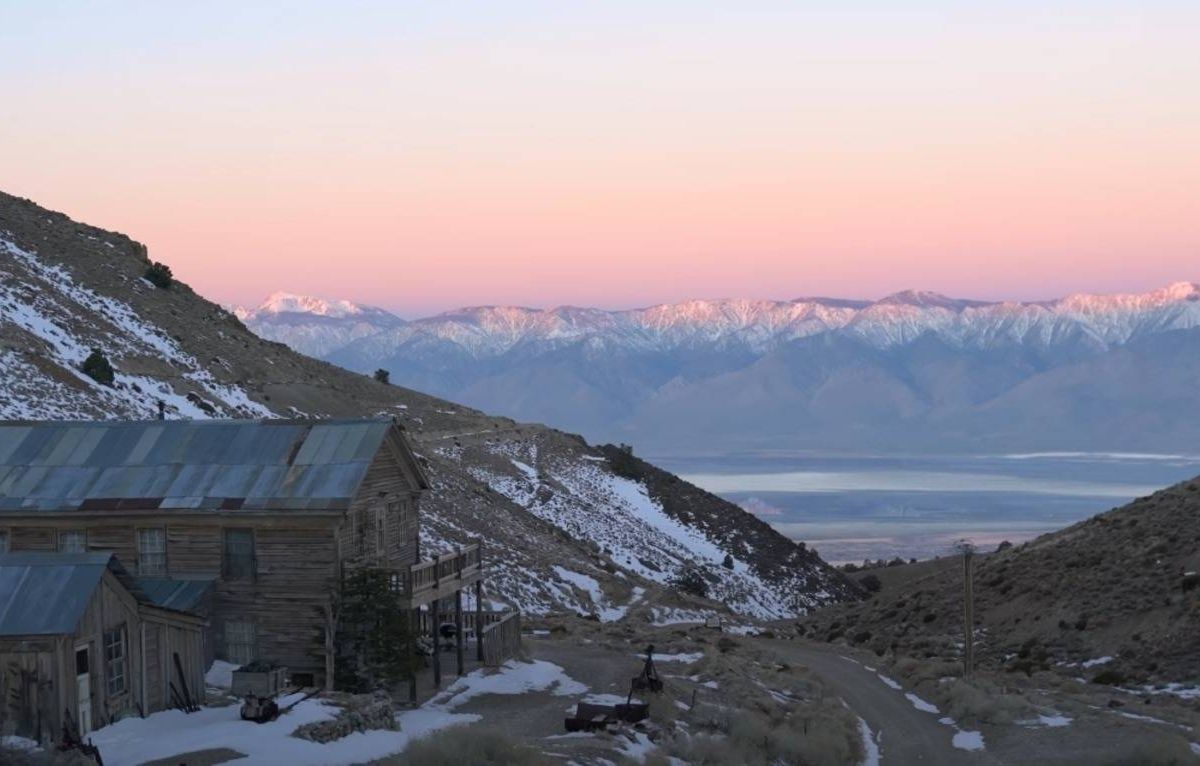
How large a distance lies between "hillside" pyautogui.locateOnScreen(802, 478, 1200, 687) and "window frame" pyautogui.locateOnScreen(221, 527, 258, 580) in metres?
25.7

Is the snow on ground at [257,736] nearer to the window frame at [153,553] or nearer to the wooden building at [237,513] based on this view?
the wooden building at [237,513]

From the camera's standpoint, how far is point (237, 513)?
3288cm

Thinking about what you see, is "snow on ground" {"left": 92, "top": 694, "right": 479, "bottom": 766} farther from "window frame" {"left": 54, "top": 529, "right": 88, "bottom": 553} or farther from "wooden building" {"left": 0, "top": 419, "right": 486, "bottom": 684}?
"window frame" {"left": 54, "top": 529, "right": 88, "bottom": 553}

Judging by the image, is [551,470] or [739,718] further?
[551,470]

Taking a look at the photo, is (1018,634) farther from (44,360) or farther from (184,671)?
(44,360)

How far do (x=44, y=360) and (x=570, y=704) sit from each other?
151 ft

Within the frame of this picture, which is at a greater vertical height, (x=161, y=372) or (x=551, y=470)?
(x=161, y=372)

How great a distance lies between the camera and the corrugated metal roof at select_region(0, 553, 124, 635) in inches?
1054

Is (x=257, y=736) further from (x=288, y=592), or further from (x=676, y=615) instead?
(x=676, y=615)

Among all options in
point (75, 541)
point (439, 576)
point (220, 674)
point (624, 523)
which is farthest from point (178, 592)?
point (624, 523)

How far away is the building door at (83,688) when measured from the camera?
26953 millimetres

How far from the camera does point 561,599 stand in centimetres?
6391

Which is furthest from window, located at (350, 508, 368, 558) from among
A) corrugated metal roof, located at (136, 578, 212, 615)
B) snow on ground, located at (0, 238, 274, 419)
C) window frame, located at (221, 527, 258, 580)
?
snow on ground, located at (0, 238, 274, 419)

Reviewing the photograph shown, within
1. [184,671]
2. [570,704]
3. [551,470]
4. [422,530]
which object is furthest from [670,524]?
[184,671]
